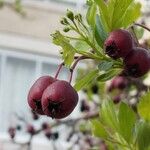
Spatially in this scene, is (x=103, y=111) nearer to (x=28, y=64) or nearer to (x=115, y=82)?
(x=115, y=82)

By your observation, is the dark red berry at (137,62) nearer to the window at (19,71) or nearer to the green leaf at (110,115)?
the green leaf at (110,115)

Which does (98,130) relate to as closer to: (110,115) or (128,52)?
(110,115)

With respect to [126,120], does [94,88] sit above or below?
below

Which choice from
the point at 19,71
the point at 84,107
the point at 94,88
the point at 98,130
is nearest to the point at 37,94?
the point at 98,130

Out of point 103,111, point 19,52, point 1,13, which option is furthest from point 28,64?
point 103,111

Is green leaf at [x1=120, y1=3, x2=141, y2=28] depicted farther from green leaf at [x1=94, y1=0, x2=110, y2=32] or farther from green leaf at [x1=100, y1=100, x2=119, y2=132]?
green leaf at [x1=100, y1=100, x2=119, y2=132]
